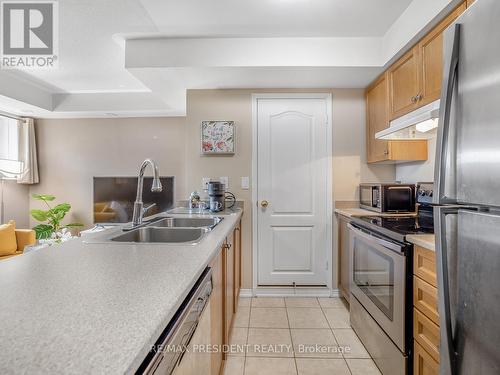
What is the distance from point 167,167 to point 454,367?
4126mm

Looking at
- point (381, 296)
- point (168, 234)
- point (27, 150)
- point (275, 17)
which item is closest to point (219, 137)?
point (275, 17)

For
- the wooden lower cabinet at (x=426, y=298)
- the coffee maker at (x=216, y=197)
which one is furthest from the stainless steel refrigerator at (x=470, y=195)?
the coffee maker at (x=216, y=197)

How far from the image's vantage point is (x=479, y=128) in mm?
779

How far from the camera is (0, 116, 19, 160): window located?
4172mm

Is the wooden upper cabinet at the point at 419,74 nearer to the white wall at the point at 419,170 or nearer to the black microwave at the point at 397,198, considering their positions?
the white wall at the point at 419,170

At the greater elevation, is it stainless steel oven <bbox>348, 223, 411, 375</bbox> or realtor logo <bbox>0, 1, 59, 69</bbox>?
realtor logo <bbox>0, 1, 59, 69</bbox>

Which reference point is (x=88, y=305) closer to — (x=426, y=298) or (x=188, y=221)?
(x=426, y=298)

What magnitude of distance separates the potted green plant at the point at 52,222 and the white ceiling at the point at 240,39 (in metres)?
2.15

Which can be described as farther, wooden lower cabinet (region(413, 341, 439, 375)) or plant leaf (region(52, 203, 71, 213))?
plant leaf (region(52, 203, 71, 213))

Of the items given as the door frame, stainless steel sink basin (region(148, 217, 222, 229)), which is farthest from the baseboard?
stainless steel sink basin (region(148, 217, 222, 229))

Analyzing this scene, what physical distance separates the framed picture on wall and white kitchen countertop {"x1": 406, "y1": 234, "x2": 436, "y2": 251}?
190 centimetres

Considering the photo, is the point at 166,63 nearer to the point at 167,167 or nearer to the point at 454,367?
the point at 167,167

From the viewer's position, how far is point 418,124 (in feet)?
5.95

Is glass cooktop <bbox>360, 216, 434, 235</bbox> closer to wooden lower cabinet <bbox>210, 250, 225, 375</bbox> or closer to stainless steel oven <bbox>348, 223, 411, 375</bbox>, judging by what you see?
stainless steel oven <bbox>348, 223, 411, 375</bbox>
